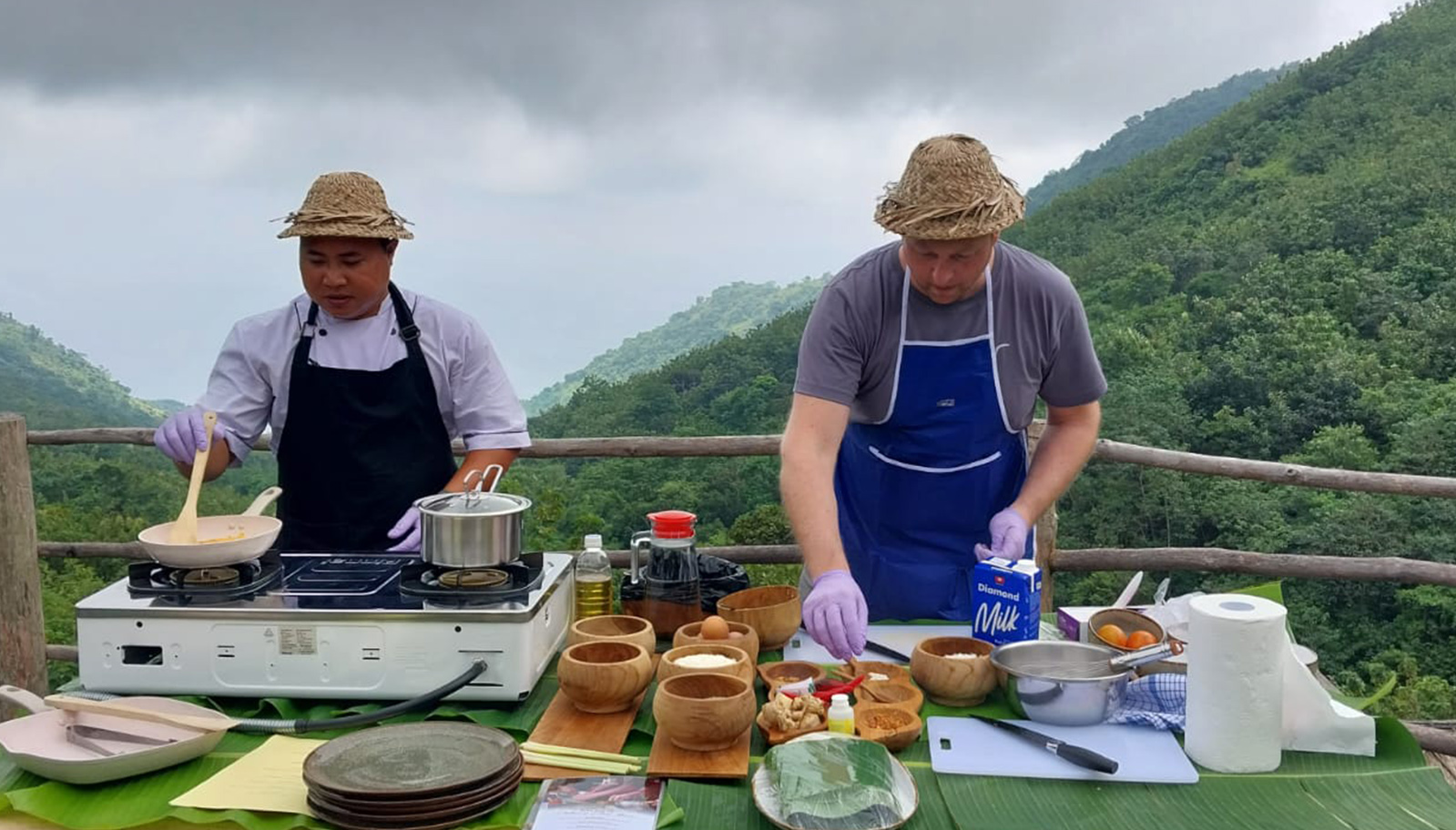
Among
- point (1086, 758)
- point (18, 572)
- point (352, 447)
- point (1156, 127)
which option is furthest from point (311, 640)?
point (1156, 127)

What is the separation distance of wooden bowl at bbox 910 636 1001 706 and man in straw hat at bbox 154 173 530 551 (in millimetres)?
1363

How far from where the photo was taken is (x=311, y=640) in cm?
176

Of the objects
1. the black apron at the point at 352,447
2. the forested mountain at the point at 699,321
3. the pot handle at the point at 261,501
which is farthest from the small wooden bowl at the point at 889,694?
the forested mountain at the point at 699,321

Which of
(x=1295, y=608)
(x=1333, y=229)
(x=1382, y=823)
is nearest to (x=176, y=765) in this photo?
(x=1382, y=823)

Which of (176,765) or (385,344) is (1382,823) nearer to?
(176,765)

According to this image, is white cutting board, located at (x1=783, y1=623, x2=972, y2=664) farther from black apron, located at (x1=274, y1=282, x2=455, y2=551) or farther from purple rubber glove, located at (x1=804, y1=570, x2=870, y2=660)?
black apron, located at (x1=274, y1=282, x2=455, y2=551)

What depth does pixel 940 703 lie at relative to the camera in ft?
5.94

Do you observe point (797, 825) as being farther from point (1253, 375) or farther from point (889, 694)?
point (1253, 375)

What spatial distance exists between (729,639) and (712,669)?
9.2 inches

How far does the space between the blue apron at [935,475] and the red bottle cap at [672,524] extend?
643 millimetres

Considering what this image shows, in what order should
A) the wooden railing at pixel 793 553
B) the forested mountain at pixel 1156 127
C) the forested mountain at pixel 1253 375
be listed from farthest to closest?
the forested mountain at pixel 1156 127 < the forested mountain at pixel 1253 375 < the wooden railing at pixel 793 553

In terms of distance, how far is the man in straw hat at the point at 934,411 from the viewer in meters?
2.37

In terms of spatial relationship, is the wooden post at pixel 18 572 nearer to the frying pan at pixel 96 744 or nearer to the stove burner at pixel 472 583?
the frying pan at pixel 96 744

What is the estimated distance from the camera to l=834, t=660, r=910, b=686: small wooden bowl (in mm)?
1877
